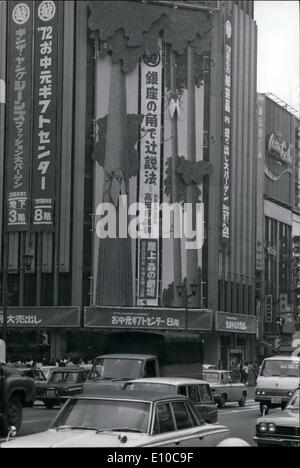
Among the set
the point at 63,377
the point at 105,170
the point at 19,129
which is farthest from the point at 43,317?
the point at 63,377

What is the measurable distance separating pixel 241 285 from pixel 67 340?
1515 cm

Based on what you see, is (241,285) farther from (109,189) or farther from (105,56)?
(105,56)

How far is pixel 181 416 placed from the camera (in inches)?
416

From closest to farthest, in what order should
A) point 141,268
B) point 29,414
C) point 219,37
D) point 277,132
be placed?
point 29,414
point 141,268
point 219,37
point 277,132

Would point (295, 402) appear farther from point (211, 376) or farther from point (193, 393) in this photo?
point (211, 376)

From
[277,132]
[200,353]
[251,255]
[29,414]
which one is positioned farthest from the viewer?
[277,132]

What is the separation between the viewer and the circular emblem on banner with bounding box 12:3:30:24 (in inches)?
2254

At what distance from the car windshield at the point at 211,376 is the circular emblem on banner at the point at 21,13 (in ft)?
118

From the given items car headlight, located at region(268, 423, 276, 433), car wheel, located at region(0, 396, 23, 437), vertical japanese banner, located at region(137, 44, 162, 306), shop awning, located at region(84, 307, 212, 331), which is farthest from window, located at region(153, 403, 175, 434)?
vertical japanese banner, located at region(137, 44, 162, 306)

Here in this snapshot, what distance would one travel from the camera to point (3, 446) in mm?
8852

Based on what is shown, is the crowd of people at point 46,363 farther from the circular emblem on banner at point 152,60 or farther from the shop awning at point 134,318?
the circular emblem on banner at point 152,60

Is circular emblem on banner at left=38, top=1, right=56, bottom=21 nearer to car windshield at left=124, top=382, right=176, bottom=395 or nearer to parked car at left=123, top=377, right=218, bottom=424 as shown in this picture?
parked car at left=123, top=377, right=218, bottom=424

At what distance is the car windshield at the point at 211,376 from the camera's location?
2858cm
